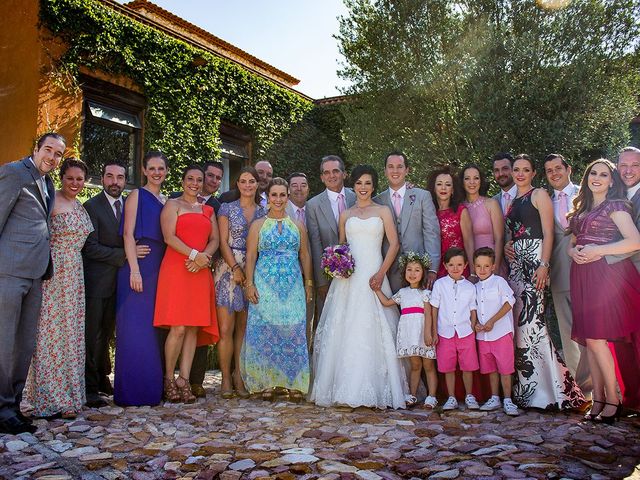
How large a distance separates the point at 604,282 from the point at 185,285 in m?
3.61

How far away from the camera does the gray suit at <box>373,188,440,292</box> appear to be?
5516 millimetres

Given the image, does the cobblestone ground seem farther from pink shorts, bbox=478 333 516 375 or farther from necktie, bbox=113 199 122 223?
necktie, bbox=113 199 122 223

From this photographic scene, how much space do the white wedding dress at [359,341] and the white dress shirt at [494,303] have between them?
82 cm

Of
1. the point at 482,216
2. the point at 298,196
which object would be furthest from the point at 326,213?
the point at 482,216

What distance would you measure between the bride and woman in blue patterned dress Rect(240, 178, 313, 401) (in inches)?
8.2

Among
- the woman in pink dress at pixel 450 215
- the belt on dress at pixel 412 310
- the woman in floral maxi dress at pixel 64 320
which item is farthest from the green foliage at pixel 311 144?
the belt on dress at pixel 412 310

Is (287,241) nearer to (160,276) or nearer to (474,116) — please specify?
(160,276)

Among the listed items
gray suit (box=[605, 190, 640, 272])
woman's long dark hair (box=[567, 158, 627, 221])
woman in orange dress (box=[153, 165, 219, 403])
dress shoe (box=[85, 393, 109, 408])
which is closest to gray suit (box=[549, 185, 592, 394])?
woman's long dark hair (box=[567, 158, 627, 221])

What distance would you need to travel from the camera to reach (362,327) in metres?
5.36

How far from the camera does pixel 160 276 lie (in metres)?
5.39

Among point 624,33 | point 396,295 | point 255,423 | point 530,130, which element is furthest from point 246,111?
point 255,423

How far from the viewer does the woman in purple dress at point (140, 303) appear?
5219 millimetres

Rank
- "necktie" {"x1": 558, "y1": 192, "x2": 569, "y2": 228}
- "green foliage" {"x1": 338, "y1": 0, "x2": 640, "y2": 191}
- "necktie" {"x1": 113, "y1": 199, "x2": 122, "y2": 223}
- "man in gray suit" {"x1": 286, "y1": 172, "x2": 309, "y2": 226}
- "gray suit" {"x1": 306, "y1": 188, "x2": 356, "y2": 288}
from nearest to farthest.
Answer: "necktie" {"x1": 558, "y1": 192, "x2": 569, "y2": 228}, "necktie" {"x1": 113, "y1": 199, "x2": 122, "y2": 223}, "gray suit" {"x1": 306, "y1": 188, "x2": 356, "y2": 288}, "man in gray suit" {"x1": 286, "y1": 172, "x2": 309, "y2": 226}, "green foliage" {"x1": 338, "y1": 0, "x2": 640, "y2": 191}

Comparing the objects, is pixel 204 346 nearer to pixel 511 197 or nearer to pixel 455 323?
pixel 455 323
